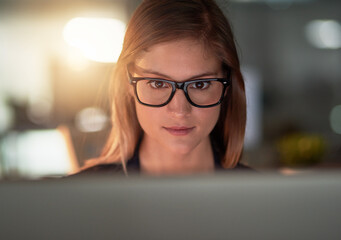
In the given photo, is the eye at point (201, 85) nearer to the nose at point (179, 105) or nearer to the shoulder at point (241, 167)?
the nose at point (179, 105)

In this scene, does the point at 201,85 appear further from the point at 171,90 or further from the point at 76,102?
the point at 76,102

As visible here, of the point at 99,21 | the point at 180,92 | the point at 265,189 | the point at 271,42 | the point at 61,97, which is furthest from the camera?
the point at 271,42

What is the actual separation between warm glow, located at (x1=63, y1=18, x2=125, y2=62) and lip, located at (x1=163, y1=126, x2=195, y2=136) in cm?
11

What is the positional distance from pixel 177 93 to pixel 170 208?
154 millimetres

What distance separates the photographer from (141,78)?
0.38m

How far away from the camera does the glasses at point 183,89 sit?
36 centimetres

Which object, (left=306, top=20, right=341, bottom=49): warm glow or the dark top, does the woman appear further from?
(left=306, top=20, right=341, bottom=49): warm glow

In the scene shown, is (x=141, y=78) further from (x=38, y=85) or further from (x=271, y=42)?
(x=271, y=42)

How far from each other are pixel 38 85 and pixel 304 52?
123 inches

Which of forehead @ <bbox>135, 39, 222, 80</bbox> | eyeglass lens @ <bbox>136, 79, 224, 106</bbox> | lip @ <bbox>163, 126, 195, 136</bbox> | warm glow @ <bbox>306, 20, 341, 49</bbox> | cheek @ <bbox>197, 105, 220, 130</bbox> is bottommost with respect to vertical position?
lip @ <bbox>163, 126, 195, 136</bbox>

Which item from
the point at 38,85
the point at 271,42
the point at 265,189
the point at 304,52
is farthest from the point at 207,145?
the point at 304,52

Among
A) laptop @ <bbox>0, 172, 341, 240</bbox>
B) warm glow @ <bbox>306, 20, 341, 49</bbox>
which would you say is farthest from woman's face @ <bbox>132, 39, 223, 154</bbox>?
warm glow @ <bbox>306, 20, 341, 49</bbox>

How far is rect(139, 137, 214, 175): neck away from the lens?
16.4 inches

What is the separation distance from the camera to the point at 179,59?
14.7 inches
